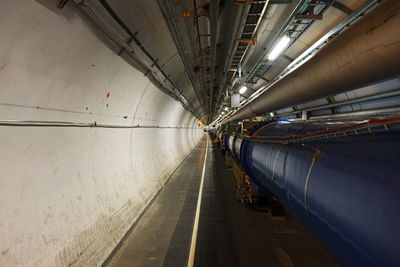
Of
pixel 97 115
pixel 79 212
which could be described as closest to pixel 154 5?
pixel 97 115

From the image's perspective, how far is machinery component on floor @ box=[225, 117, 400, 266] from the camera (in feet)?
3.17

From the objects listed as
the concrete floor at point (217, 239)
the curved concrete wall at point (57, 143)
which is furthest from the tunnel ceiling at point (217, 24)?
the concrete floor at point (217, 239)

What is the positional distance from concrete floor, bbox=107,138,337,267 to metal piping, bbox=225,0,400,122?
2.83 meters

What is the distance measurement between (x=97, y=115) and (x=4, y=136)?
151 centimetres

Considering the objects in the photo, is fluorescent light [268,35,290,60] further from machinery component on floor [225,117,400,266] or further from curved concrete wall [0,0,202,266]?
curved concrete wall [0,0,202,266]

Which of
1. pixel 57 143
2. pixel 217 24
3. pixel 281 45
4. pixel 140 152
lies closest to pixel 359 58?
pixel 217 24

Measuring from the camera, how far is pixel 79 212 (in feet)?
9.18

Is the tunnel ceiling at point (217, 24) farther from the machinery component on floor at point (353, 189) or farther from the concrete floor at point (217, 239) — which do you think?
the concrete floor at point (217, 239)

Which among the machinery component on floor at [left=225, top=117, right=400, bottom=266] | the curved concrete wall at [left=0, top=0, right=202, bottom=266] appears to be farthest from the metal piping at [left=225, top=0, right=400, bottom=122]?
the curved concrete wall at [left=0, top=0, right=202, bottom=266]

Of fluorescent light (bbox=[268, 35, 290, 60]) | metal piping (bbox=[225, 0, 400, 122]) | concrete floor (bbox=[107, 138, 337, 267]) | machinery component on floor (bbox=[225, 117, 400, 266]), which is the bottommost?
concrete floor (bbox=[107, 138, 337, 267])

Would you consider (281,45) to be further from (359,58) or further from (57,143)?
(57,143)

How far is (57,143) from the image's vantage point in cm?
247

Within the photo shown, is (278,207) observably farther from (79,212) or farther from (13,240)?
(13,240)

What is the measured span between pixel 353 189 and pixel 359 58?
132 centimetres
